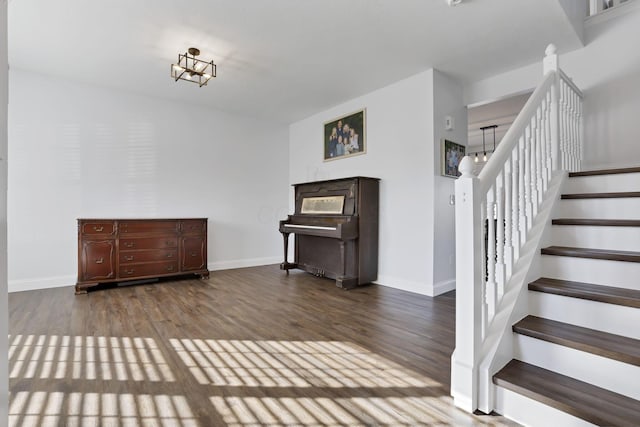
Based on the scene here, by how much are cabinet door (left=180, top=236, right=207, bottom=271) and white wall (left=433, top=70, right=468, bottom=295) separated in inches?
125

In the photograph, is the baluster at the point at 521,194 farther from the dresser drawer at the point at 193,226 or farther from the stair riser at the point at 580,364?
the dresser drawer at the point at 193,226

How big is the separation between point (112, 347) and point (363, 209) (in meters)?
2.95

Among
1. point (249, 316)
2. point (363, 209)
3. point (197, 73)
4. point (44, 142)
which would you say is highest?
point (197, 73)

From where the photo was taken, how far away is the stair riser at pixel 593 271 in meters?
1.60

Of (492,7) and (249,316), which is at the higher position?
(492,7)

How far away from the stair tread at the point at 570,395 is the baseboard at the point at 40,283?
4.84 m

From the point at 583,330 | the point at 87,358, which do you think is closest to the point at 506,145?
the point at 583,330

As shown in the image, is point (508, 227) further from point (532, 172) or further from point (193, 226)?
point (193, 226)

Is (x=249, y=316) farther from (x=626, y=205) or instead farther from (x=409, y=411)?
(x=626, y=205)

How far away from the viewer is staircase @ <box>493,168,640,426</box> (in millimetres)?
1276

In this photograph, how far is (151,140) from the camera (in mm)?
4664

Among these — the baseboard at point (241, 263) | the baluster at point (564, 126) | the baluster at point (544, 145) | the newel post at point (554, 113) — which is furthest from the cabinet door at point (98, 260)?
the baluster at point (564, 126)

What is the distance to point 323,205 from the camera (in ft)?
15.1

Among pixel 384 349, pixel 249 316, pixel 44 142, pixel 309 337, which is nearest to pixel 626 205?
pixel 384 349
